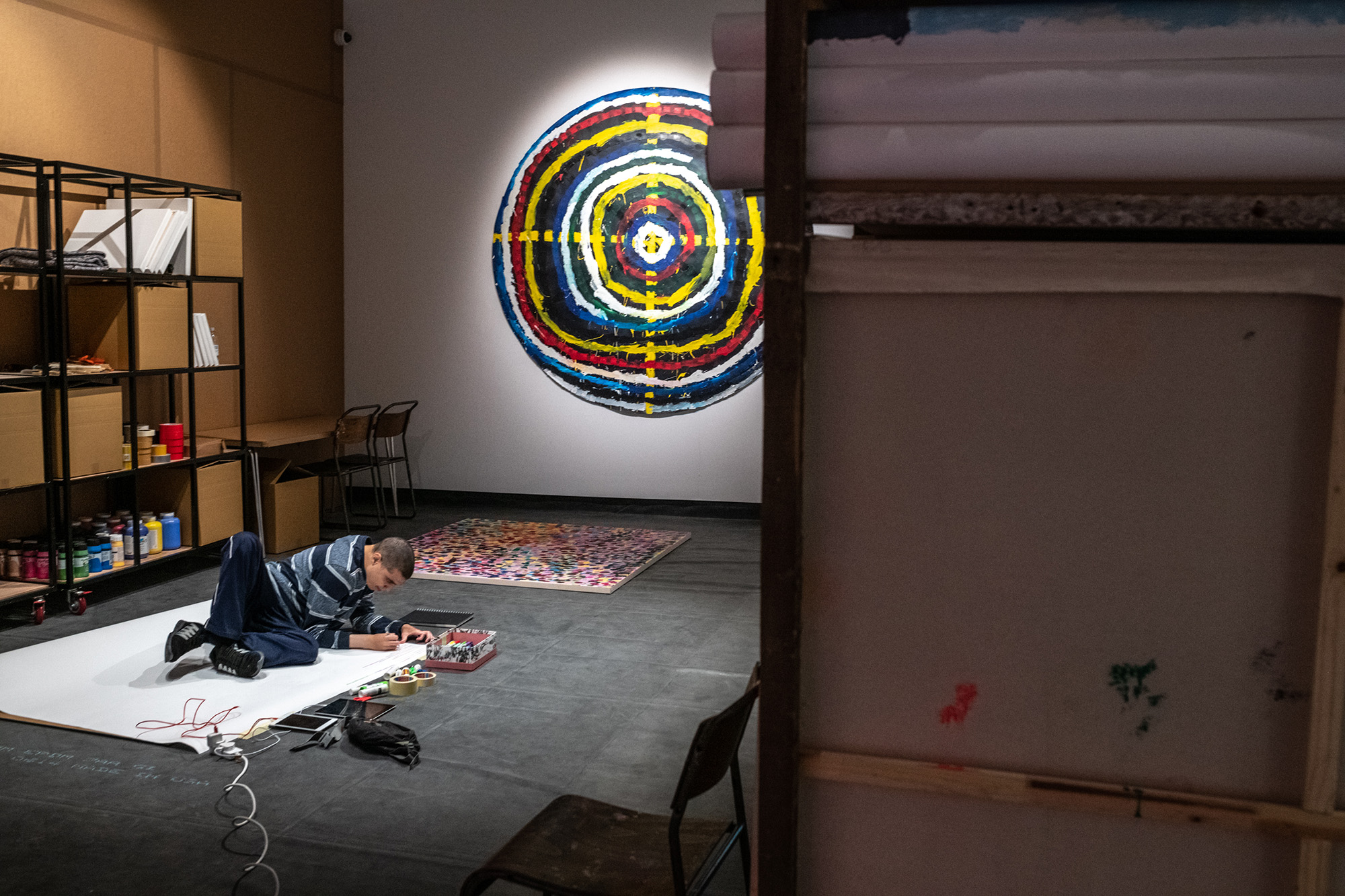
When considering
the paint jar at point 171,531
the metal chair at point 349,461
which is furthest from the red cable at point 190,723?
the metal chair at point 349,461

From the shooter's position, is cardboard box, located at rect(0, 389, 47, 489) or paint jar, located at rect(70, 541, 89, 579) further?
paint jar, located at rect(70, 541, 89, 579)

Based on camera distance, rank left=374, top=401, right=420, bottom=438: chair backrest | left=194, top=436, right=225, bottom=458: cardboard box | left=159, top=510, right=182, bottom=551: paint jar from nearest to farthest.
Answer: left=159, top=510, right=182, bottom=551: paint jar < left=194, top=436, right=225, bottom=458: cardboard box < left=374, top=401, right=420, bottom=438: chair backrest

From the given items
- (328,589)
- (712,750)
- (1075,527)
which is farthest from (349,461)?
(1075,527)

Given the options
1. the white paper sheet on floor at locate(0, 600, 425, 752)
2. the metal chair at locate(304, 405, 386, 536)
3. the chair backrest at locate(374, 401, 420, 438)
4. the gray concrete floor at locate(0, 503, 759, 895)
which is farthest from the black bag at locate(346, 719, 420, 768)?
the chair backrest at locate(374, 401, 420, 438)

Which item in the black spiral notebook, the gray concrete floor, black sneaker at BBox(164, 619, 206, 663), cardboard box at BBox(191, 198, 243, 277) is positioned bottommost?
the gray concrete floor

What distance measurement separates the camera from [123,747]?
3414 mm

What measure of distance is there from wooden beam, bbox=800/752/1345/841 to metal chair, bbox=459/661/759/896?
43 cm

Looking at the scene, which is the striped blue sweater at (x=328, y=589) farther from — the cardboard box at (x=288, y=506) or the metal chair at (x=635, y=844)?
the metal chair at (x=635, y=844)

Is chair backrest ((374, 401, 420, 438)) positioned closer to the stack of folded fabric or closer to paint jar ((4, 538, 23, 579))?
the stack of folded fabric

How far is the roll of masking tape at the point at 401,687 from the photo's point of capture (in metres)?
3.88

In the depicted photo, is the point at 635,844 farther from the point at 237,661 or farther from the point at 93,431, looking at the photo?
the point at 93,431

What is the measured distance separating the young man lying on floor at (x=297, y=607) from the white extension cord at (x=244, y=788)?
0.57 meters

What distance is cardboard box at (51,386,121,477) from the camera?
4.86m

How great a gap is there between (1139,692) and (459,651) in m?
3.12
